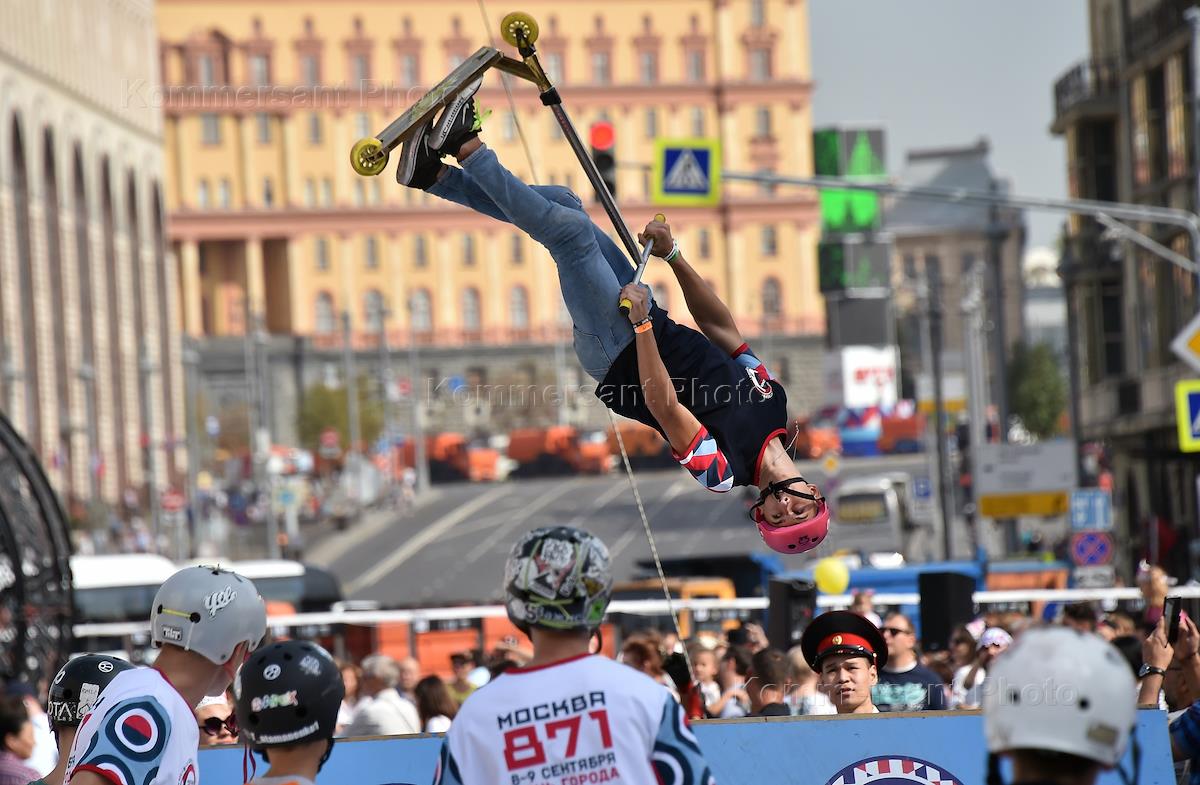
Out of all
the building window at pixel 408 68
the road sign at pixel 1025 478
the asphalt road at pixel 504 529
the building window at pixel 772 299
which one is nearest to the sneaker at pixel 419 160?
the road sign at pixel 1025 478

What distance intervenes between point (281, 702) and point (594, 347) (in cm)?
296

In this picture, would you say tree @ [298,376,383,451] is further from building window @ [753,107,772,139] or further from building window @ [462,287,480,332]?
building window @ [753,107,772,139]

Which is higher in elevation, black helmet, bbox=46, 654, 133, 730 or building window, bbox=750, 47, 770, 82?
building window, bbox=750, 47, 770, 82

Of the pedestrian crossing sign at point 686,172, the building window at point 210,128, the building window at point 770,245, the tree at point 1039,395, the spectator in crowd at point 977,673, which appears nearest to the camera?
the spectator in crowd at point 977,673

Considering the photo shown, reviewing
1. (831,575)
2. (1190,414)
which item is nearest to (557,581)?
(831,575)

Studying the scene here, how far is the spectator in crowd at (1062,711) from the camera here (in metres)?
4.12

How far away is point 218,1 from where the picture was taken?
128 m

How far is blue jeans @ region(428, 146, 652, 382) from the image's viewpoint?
7.64m

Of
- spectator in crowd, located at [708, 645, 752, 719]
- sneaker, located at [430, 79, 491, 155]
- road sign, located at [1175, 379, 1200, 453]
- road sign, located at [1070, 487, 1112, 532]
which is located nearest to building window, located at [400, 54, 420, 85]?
road sign, located at [1070, 487, 1112, 532]

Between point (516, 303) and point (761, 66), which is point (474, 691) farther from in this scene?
point (761, 66)

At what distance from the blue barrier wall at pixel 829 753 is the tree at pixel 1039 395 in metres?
105

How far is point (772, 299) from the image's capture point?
129 metres

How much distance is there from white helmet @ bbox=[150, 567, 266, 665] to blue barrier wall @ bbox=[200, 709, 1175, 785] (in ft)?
4.81

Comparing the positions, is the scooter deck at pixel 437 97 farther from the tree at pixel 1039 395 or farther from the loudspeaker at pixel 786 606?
the tree at pixel 1039 395
